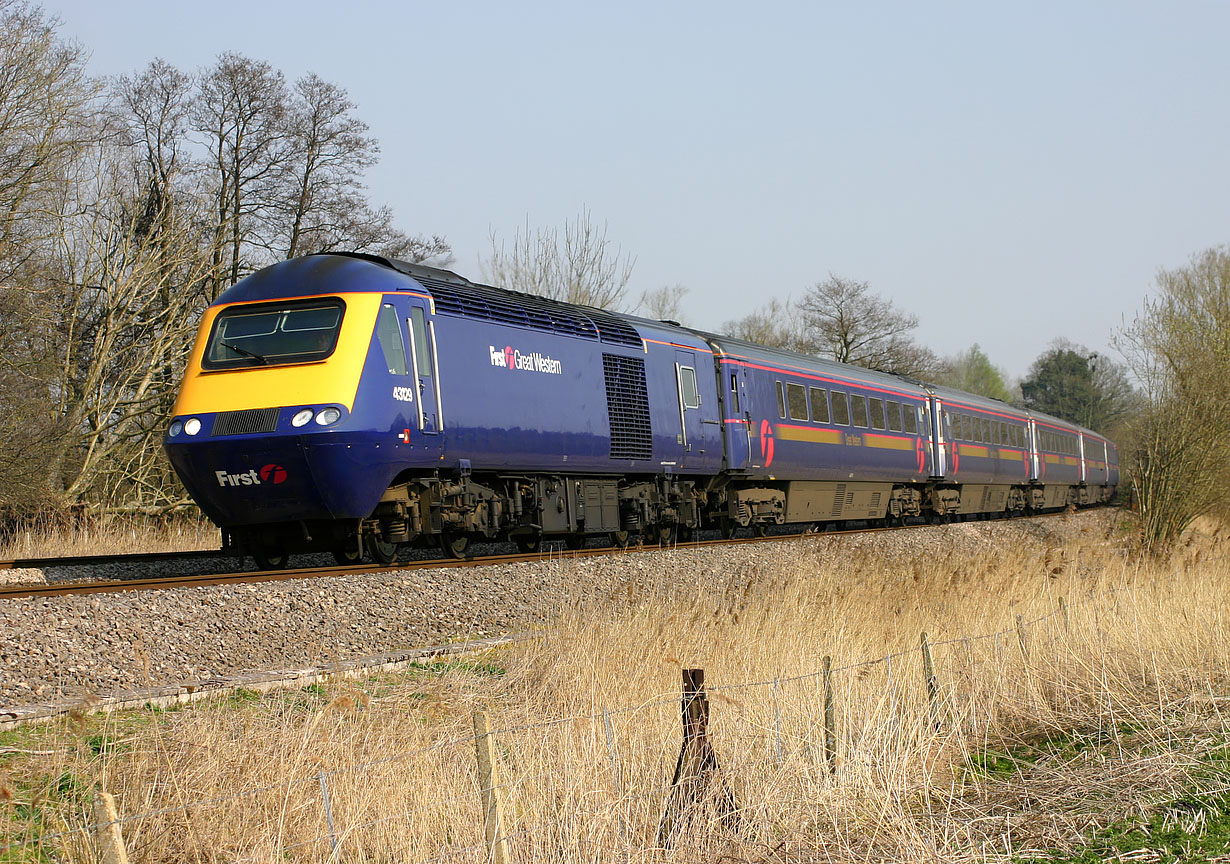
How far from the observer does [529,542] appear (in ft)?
53.3

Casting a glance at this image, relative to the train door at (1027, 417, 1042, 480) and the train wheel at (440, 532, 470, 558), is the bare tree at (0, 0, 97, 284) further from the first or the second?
the train door at (1027, 417, 1042, 480)

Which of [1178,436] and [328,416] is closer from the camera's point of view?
[328,416]

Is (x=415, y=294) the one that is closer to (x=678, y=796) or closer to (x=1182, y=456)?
(x=678, y=796)

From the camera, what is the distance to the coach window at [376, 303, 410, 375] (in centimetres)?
1207

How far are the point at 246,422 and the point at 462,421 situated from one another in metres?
2.36

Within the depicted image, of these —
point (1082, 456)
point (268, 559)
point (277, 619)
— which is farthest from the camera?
point (1082, 456)

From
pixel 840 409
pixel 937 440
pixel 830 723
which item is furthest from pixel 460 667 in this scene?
pixel 937 440

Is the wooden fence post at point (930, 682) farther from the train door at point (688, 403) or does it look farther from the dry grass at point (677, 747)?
the train door at point (688, 403)

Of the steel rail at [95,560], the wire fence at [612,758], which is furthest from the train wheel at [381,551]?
the wire fence at [612,758]

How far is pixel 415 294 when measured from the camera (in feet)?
41.4

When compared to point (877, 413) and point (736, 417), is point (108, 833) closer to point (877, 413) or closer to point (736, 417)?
point (736, 417)

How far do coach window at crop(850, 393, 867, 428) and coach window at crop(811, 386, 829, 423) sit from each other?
1.18 metres

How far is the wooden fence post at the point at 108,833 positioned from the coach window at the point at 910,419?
23674mm

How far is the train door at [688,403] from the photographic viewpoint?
17797 mm
